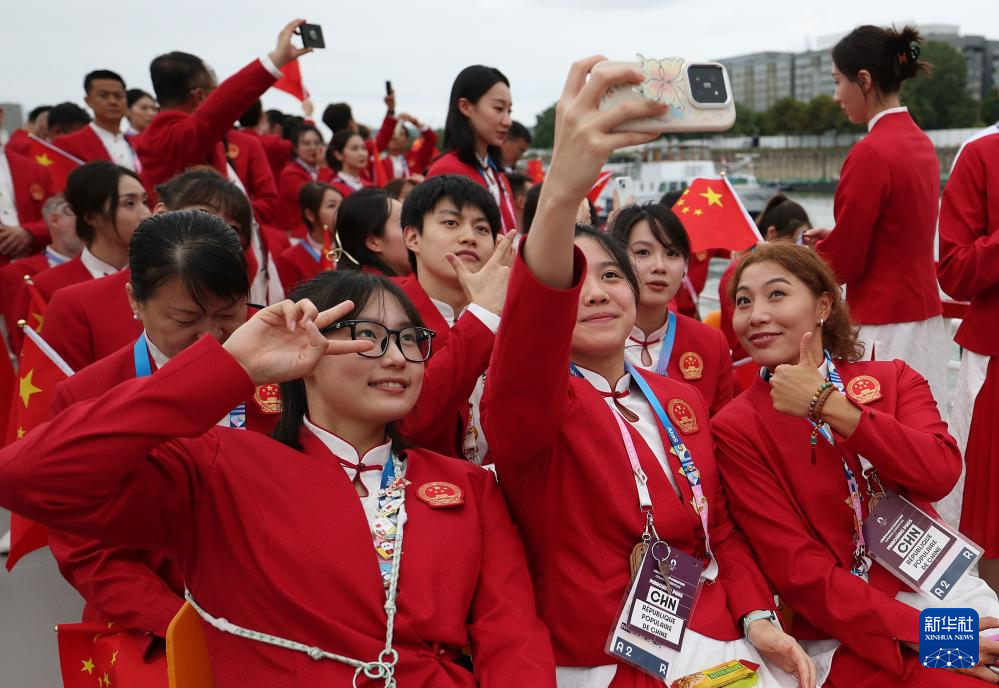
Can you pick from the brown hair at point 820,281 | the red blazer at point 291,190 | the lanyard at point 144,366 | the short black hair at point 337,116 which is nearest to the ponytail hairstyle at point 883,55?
the brown hair at point 820,281

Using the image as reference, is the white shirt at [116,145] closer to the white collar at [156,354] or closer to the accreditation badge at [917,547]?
the white collar at [156,354]

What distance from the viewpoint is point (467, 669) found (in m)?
1.79

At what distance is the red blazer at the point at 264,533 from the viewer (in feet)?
4.68

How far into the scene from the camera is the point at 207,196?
3.24 m

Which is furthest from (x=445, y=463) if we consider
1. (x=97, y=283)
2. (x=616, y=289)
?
(x=97, y=283)

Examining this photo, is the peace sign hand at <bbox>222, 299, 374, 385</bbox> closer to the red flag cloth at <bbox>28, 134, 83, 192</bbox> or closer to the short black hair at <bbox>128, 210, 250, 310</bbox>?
the short black hair at <bbox>128, 210, 250, 310</bbox>

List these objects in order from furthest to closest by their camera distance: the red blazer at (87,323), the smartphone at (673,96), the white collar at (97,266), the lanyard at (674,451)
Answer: the white collar at (97,266), the red blazer at (87,323), the lanyard at (674,451), the smartphone at (673,96)

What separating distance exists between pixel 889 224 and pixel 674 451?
2.34m

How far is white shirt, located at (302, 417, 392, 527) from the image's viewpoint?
1831 millimetres

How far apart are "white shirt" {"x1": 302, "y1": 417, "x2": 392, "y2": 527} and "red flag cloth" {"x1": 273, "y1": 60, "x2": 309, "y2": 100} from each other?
20.2ft

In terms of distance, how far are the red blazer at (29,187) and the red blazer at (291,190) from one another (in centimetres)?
217

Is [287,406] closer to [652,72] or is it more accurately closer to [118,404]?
[118,404]

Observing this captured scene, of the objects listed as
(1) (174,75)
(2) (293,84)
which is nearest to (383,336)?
(1) (174,75)

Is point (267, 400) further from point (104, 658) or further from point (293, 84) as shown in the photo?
point (293, 84)
